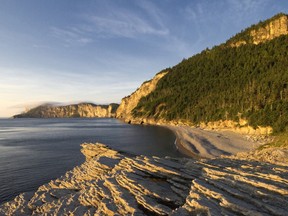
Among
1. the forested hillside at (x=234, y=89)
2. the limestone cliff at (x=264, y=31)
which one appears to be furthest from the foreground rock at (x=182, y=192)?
the limestone cliff at (x=264, y=31)

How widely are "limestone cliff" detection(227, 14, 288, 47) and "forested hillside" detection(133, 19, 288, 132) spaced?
385 cm

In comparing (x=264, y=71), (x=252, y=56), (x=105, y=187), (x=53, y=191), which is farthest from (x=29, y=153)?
(x=252, y=56)

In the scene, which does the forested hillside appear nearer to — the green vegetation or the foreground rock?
the green vegetation

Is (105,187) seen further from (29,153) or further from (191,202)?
(29,153)

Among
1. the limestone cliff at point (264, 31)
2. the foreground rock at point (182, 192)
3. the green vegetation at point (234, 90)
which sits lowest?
the foreground rock at point (182, 192)

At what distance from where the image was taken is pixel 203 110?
436 feet

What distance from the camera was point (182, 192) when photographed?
1938cm

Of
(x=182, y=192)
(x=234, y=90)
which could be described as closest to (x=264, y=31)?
(x=234, y=90)

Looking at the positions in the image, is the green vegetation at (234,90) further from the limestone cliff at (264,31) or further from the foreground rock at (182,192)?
the foreground rock at (182,192)

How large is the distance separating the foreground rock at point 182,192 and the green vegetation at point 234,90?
52.0 meters

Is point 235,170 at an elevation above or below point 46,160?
above

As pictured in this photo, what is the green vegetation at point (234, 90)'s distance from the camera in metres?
86.7

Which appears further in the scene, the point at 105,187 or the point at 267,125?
the point at 267,125

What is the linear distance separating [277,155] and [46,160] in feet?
165
